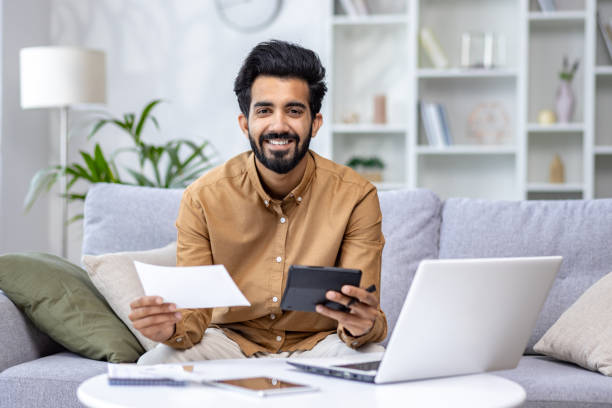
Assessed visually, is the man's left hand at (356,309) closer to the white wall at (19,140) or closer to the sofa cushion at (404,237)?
the sofa cushion at (404,237)

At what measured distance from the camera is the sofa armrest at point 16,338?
178 cm

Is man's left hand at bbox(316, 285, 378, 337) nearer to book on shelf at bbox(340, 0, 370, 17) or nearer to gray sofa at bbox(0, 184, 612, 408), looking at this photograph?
gray sofa at bbox(0, 184, 612, 408)

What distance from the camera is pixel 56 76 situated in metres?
3.35

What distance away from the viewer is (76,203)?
4.18 m

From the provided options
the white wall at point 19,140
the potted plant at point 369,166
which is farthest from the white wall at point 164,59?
the potted plant at point 369,166

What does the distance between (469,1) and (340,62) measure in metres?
0.77

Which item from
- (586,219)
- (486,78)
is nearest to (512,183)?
(486,78)

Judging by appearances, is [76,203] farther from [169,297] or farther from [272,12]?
[169,297]

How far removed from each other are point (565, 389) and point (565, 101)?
2.44 metres

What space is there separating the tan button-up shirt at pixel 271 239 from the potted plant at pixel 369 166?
2209 mm

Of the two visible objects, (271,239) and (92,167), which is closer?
(271,239)

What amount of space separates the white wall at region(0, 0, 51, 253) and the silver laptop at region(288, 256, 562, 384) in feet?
9.56

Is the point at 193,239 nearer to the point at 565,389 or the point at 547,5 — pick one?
the point at 565,389

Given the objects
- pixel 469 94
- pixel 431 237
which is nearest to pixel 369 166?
pixel 469 94
